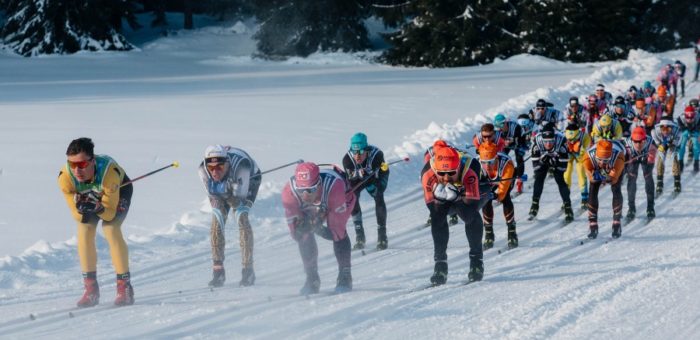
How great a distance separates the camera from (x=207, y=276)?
35.9 feet

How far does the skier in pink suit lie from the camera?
9.15m

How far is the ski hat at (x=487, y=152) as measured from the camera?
504 inches

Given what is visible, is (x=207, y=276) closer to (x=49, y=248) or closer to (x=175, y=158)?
(x=49, y=248)

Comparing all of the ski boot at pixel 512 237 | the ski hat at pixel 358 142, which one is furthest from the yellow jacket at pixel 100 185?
the ski boot at pixel 512 237

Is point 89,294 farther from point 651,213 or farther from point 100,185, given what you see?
point 651,213

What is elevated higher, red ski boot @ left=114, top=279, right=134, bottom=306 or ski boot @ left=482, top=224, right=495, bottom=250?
red ski boot @ left=114, top=279, right=134, bottom=306

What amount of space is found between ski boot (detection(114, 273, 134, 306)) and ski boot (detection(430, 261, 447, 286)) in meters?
3.04

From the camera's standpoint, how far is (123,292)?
935cm

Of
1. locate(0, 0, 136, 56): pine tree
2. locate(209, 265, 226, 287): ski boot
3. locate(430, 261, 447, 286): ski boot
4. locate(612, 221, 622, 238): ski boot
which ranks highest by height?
locate(0, 0, 136, 56): pine tree

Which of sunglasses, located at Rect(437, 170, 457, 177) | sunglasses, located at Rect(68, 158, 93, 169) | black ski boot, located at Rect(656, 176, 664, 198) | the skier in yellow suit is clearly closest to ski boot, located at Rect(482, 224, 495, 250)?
sunglasses, located at Rect(437, 170, 457, 177)

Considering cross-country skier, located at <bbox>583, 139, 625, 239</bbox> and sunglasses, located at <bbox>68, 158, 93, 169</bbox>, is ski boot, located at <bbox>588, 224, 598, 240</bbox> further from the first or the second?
sunglasses, located at <bbox>68, 158, 93, 169</bbox>

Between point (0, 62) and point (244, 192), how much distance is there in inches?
1516

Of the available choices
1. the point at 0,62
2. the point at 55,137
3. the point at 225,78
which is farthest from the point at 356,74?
the point at 55,137

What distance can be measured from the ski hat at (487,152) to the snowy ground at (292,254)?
1.13 m
